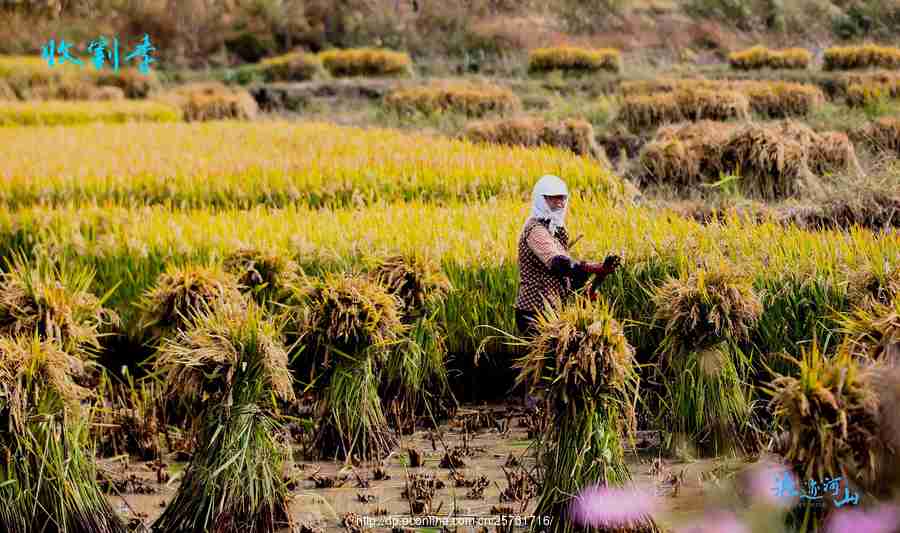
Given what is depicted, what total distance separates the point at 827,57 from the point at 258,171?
34.8 ft

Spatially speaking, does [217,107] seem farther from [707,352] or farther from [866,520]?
[866,520]

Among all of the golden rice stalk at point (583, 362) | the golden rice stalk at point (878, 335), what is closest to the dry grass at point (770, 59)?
the golden rice stalk at point (878, 335)

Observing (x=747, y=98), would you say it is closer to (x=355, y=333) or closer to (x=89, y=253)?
(x=89, y=253)

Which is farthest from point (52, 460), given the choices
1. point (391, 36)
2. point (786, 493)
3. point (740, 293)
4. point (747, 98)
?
point (391, 36)

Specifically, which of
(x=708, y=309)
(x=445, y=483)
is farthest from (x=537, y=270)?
(x=445, y=483)

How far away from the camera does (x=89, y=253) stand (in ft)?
→ 26.2

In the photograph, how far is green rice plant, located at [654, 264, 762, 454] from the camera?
17.6ft

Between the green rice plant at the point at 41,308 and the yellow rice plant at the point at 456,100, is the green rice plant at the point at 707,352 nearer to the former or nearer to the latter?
the green rice plant at the point at 41,308

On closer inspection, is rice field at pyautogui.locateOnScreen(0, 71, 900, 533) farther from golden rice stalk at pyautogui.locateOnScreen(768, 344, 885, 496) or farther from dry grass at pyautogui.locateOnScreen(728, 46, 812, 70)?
dry grass at pyautogui.locateOnScreen(728, 46, 812, 70)

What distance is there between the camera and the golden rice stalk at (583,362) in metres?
4.35

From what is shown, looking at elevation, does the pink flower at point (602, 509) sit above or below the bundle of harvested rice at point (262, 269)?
below

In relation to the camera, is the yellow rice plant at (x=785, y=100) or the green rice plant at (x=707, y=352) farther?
the yellow rice plant at (x=785, y=100)

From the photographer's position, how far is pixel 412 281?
6.07 meters

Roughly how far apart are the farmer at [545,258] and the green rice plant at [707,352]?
1.44 ft
